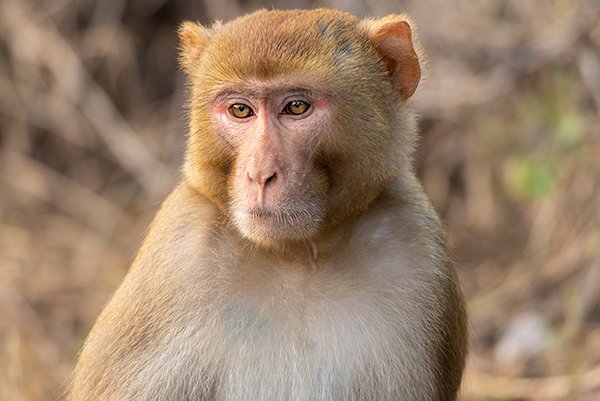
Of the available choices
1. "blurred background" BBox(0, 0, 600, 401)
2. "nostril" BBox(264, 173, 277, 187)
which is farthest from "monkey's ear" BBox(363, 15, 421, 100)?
"blurred background" BBox(0, 0, 600, 401)

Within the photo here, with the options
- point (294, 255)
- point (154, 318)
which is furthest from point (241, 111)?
point (154, 318)

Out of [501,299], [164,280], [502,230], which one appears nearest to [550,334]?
[501,299]

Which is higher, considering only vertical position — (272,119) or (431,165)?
(272,119)

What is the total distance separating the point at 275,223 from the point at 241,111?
0.42 meters

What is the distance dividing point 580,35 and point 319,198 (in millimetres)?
3768

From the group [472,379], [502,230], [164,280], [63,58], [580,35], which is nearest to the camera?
[164,280]

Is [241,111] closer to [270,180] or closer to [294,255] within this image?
[270,180]

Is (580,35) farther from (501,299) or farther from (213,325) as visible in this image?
(213,325)

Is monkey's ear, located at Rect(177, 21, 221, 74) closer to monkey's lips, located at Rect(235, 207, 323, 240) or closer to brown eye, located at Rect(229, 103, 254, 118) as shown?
brown eye, located at Rect(229, 103, 254, 118)

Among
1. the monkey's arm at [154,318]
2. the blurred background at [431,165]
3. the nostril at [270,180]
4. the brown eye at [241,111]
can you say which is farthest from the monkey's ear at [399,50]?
the blurred background at [431,165]

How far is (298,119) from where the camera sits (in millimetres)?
3887

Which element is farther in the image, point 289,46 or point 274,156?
point 289,46

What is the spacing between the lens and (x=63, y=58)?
934 centimetres

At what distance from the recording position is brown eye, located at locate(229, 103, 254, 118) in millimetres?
3941
